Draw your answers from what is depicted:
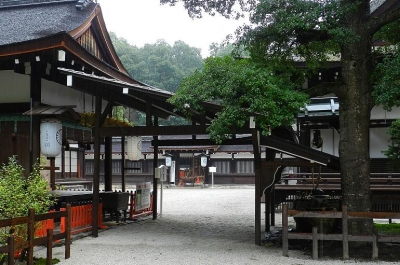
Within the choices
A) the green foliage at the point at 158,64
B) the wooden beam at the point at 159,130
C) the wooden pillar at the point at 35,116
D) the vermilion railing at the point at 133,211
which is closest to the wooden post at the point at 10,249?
the wooden pillar at the point at 35,116

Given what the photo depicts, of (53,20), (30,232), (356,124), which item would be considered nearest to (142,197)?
(53,20)

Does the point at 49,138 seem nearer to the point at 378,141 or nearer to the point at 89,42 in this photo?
the point at 89,42

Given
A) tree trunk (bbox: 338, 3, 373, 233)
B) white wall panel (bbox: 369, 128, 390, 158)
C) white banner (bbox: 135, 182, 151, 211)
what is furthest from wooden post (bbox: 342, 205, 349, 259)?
white wall panel (bbox: 369, 128, 390, 158)

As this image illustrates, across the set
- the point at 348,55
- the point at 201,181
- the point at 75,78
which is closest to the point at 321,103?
the point at 348,55

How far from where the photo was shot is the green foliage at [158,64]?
6431 centimetres

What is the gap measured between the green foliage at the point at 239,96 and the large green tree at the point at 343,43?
3.54 feet

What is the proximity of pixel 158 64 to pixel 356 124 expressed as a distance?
55815 mm

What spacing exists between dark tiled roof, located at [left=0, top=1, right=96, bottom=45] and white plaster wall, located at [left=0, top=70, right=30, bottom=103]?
3.29 ft

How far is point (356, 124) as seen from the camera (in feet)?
34.7

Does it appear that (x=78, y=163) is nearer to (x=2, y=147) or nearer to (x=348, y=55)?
(x=2, y=147)

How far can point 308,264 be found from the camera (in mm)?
9125

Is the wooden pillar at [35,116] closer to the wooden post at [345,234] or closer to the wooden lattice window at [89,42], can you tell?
the wooden lattice window at [89,42]

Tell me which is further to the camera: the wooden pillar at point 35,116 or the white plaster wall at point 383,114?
the white plaster wall at point 383,114

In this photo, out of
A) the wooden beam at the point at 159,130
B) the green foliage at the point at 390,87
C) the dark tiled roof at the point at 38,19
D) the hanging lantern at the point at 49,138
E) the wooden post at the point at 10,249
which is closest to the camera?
the wooden post at the point at 10,249
